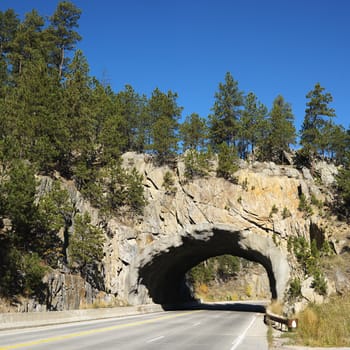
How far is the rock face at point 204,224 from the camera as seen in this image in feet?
115

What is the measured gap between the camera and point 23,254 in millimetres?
25172

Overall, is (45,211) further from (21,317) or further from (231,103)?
(231,103)

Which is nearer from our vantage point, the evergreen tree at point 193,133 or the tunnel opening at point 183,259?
the tunnel opening at point 183,259

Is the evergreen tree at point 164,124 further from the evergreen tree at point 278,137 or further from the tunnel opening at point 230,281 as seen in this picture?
the tunnel opening at point 230,281

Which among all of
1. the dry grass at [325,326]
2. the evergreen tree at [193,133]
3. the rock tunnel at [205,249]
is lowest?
the dry grass at [325,326]

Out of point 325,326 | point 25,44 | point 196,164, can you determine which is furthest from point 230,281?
point 325,326

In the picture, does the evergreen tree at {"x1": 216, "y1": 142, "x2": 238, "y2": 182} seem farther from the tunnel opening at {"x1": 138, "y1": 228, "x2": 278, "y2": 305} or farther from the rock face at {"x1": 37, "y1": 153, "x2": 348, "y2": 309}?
the tunnel opening at {"x1": 138, "y1": 228, "x2": 278, "y2": 305}

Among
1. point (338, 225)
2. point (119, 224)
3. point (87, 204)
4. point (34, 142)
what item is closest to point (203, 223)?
point (119, 224)

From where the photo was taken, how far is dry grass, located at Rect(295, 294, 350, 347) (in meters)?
12.9

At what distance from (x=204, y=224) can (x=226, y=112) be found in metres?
18.2

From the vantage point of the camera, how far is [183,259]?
44.4 m

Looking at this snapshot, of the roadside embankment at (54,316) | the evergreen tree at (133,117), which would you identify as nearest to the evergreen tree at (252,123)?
the evergreen tree at (133,117)

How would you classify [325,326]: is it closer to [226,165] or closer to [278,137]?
[226,165]

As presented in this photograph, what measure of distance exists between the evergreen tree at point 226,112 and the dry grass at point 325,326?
32911mm
